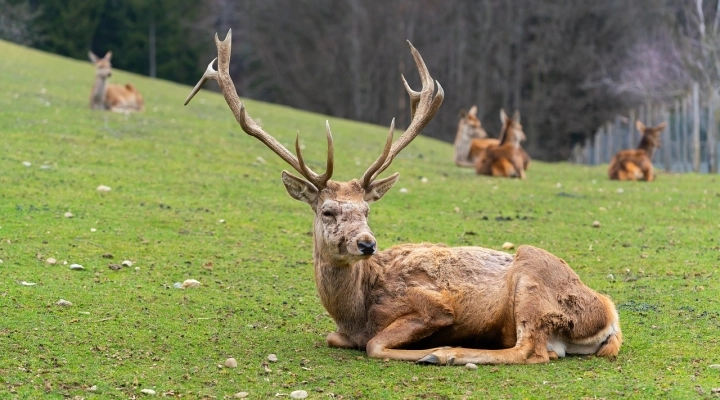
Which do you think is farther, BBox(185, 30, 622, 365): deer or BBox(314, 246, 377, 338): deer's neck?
BBox(314, 246, 377, 338): deer's neck

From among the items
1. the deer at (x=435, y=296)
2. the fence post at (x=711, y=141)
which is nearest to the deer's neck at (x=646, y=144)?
the fence post at (x=711, y=141)

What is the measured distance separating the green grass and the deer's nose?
0.82 m

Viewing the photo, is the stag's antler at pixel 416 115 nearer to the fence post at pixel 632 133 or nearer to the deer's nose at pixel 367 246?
the deer's nose at pixel 367 246

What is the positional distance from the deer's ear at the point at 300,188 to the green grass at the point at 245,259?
1147 mm

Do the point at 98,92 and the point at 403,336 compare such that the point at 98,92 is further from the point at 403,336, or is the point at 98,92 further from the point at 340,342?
the point at 403,336

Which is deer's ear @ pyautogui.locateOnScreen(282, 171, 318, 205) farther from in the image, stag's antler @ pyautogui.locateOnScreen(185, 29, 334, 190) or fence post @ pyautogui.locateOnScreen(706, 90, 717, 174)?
fence post @ pyautogui.locateOnScreen(706, 90, 717, 174)

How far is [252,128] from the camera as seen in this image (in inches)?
329

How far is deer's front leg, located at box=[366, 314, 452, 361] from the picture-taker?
7449 mm

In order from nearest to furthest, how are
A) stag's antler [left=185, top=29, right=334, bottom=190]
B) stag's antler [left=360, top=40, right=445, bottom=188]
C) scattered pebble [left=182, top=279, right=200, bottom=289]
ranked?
stag's antler [left=185, top=29, right=334, bottom=190]
stag's antler [left=360, top=40, right=445, bottom=188]
scattered pebble [left=182, top=279, right=200, bottom=289]

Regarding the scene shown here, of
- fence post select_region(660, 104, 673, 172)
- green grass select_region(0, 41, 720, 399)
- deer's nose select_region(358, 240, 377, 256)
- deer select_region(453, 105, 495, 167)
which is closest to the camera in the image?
green grass select_region(0, 41, 720, 399)

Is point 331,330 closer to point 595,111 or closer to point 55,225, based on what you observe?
point 55,225

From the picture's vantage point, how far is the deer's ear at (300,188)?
7.97 m

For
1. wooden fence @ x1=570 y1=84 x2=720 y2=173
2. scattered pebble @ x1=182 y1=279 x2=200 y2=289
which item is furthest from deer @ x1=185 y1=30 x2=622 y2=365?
wooden fence @ x1=570 y1=84 x2=720 y2=173

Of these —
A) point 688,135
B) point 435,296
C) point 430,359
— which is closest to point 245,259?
point 435,296
